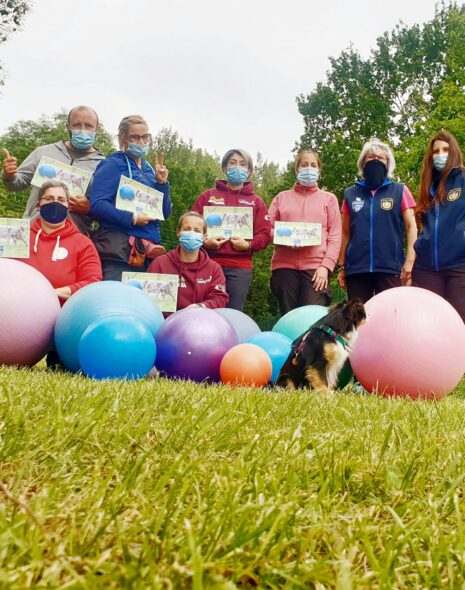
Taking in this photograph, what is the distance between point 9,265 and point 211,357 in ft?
7.55

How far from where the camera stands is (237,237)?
8.35 metres

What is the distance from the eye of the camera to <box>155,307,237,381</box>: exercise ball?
6.23 m

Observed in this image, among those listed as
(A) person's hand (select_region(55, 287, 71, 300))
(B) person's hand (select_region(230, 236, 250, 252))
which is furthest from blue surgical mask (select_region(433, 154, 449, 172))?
(A) person's hand (select_region(55, 287, 71, 300))

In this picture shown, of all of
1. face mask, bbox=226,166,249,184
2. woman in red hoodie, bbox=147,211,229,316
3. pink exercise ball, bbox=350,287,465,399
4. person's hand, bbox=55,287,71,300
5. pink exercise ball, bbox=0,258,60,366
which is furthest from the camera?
face mask, bbox=226,166,249,184

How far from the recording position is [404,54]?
112 feet

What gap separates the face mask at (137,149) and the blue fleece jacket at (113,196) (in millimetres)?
87

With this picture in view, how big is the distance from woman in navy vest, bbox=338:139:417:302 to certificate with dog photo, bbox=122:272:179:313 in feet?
7.20

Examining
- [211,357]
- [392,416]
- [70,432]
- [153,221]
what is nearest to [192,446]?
[70,432]

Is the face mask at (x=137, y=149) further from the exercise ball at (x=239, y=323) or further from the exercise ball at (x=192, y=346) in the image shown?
the exercise ball at (x=192, y=346)

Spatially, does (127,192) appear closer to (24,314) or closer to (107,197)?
(107,197)

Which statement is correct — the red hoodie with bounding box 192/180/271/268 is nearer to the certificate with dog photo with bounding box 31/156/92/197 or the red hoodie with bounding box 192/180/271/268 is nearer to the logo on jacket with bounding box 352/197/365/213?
the logo on jacket with bounding box 352/197/365/213

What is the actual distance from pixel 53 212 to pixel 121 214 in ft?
2.75

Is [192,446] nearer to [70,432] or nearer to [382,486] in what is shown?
[70,432]

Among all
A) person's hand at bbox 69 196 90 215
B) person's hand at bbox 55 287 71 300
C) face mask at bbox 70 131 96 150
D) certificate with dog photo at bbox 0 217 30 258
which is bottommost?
person's hand at bbox 55 287 71 300
